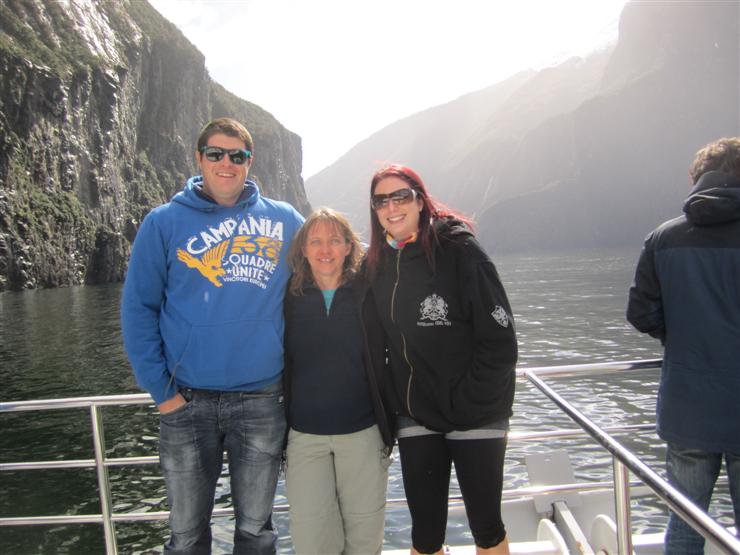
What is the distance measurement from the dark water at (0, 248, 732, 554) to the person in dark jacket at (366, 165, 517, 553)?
5127 mm

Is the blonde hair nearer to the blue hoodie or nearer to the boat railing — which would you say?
the blue hoodie

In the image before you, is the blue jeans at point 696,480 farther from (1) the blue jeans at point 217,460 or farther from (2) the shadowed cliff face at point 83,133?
(2) the shadowed cliff face at point 83,133

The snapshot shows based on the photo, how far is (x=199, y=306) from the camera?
116 inches

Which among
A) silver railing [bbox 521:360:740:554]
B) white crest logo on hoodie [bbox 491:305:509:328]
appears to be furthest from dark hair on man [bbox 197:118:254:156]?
silver railing [bbox 521:360:740:554]

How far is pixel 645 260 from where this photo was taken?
3.00 m

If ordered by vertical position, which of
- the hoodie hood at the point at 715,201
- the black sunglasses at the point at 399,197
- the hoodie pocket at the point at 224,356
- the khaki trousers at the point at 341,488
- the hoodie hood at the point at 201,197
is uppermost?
the hoodie hood at the point at 201,197

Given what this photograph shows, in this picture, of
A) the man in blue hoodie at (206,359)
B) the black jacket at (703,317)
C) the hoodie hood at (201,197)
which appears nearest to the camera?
the black jacket at (703,317)

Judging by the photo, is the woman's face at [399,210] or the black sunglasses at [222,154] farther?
the black sunglasses at [222,154]

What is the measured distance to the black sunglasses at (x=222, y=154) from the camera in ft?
10.3

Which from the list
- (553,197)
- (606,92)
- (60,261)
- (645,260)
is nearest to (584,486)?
(645,260)

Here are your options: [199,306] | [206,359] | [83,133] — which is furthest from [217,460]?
[83,133]

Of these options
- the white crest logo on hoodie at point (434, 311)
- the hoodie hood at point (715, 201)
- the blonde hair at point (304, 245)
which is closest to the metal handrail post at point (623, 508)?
the white crest logo on hoodie at point (434, 311)

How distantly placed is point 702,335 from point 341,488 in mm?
2037

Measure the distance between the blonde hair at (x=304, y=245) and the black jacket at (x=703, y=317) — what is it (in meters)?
1.66
